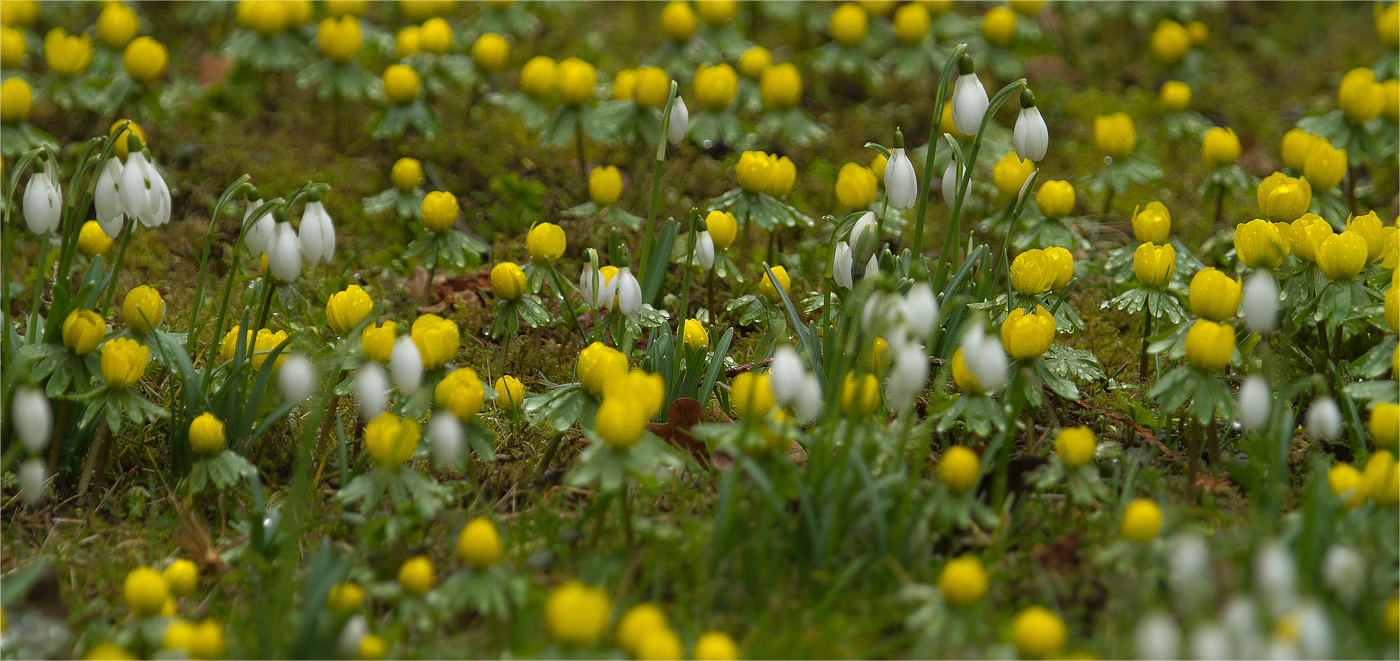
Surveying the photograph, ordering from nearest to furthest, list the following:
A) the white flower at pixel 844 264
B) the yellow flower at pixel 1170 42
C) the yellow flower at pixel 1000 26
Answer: the white flower at pixel 844 264, the yellow flower at pixel 1000 26, the yellow flower at pixel 1170 42

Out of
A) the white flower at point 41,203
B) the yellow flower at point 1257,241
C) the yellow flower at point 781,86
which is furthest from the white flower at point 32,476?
the yellow flower at point 781,86

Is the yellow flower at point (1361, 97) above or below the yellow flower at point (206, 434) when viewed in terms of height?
above

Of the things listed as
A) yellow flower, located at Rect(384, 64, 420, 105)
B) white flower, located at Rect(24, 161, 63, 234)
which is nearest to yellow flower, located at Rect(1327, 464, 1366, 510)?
white flower, located at Rect(24, 161, 63, 234)

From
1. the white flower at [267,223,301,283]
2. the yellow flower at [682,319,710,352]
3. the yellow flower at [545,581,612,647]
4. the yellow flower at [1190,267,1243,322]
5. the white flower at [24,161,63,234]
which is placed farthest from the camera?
the yellow flower at [682,319,710,352]

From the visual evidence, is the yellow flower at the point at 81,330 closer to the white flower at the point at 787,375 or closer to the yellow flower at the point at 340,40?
the white flower at the point at 787,375

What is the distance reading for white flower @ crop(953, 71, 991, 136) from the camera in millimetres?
2756

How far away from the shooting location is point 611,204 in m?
3.81

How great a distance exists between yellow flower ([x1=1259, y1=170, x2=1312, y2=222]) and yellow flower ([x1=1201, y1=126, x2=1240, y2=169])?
714 mm

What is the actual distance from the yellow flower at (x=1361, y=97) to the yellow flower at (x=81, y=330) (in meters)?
3.99

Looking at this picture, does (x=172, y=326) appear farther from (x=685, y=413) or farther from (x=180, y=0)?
(x=180, y=0)

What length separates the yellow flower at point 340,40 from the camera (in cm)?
455

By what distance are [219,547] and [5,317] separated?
0.74 m

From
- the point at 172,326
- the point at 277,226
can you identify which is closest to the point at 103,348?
the point at 277,226

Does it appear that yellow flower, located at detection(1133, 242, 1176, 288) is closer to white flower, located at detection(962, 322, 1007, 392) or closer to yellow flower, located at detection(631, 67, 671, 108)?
white flower, located at detection(962, 322, 1007, 392)
